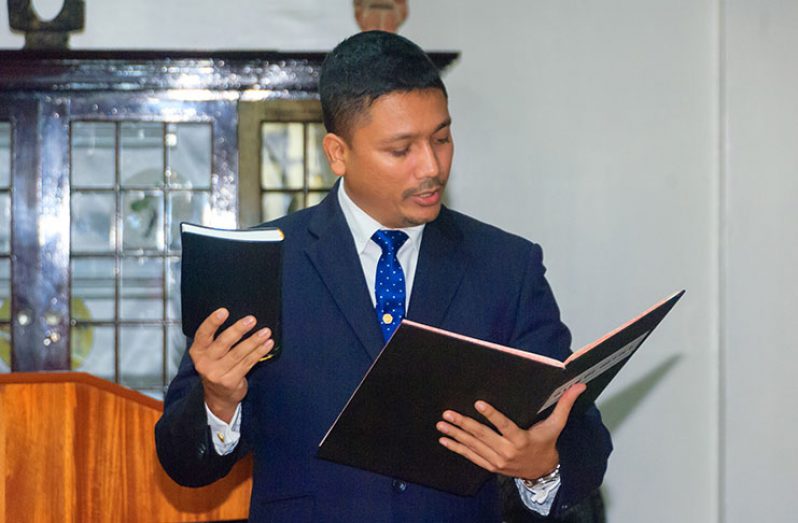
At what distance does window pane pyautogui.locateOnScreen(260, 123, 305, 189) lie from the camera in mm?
4836

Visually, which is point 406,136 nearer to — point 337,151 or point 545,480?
point 337,151

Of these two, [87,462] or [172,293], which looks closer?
[87,462]

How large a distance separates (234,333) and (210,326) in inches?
1.5

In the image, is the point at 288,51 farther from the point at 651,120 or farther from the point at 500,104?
the point at 651,120

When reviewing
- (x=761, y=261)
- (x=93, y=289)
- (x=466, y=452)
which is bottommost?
(x=466, y=452)

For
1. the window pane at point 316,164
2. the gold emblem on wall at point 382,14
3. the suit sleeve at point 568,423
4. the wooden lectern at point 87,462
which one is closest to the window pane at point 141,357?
the window pane at point 316,164

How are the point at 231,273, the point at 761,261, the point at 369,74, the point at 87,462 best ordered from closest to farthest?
the point at 231,273
the point at 369,74
the point at 87,462
the point at 761,261

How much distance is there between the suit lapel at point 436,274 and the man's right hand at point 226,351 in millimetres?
294

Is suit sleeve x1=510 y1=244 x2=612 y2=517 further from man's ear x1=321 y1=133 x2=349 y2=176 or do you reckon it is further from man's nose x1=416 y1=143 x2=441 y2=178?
man's ear x1=321 y1=133 x2=349 y2=176

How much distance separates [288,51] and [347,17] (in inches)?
11.4

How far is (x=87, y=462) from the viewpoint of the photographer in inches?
92.0

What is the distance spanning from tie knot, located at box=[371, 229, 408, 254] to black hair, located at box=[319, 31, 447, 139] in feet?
0.56

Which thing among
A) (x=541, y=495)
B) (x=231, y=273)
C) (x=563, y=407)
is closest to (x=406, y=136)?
(x=231, y=273)

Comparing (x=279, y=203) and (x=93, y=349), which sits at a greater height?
(x=279, y=203)
